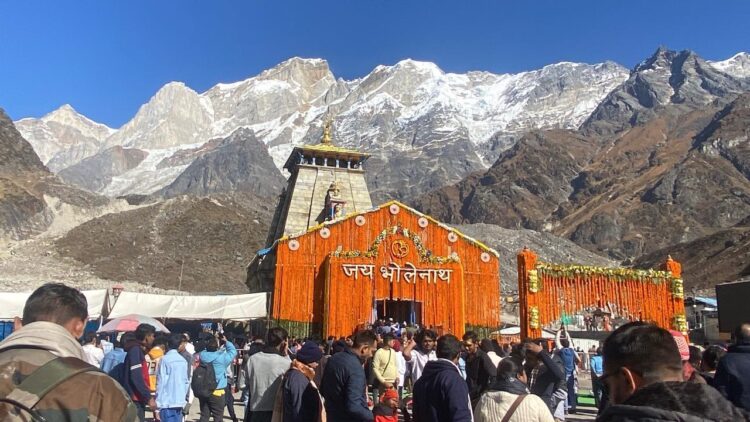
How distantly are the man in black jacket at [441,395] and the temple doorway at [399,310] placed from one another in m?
16.8

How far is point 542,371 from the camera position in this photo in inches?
249

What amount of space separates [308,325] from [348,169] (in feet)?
42.2

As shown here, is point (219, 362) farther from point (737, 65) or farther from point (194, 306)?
point (737, 65)

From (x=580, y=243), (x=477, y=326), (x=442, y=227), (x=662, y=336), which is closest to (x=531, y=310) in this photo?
(x=477, y=326)

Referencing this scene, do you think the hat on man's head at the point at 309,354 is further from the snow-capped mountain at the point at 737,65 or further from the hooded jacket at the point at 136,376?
the snow-capped mountain at the point at 737,65

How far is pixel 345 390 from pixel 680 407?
361cm

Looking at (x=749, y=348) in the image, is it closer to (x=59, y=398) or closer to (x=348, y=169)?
(x=59, y=398)

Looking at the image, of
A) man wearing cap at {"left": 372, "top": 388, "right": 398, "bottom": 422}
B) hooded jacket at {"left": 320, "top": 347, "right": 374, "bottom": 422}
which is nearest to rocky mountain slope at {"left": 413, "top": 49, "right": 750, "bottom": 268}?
man wearing cap at {"left": 372, "top": 388, "right": 398, "bottom": 422}

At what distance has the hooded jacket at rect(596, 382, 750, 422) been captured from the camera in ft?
5.46

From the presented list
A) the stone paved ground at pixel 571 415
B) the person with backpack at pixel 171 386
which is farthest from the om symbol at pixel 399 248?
the person with backpack at pixel 171 386

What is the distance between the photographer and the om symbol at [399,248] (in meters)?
20.8

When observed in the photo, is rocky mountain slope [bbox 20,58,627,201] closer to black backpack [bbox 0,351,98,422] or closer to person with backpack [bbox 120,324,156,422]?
person with backpack [bbox 120,324,156,422]

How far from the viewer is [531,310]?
1805cm

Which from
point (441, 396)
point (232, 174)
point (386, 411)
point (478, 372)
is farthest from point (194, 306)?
point (232, 174)
